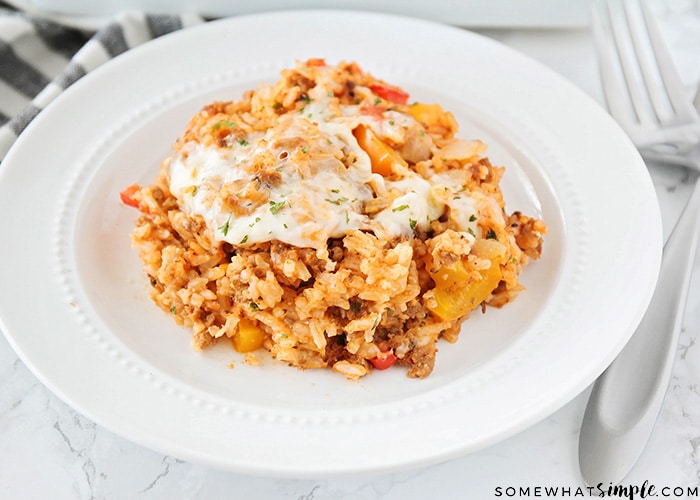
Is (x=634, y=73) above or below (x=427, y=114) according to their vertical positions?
below

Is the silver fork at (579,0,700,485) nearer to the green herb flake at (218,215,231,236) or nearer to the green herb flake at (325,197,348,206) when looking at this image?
the green herb flake at (325,197,348,206)

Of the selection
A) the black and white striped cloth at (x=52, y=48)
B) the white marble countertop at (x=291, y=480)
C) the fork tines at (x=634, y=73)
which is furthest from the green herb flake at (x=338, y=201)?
the black and white striped cloth at (x=52, y=48)

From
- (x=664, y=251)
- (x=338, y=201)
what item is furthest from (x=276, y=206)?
(x=664, y=251)

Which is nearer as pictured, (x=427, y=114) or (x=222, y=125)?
(x=222, y=125)

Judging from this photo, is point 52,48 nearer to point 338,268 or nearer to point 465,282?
A: point 338,268

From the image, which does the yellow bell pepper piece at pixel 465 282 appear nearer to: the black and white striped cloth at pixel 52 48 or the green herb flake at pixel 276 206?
the green herb flake at pixel 276 206

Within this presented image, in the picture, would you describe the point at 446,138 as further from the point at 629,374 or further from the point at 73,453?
the point at 73,453

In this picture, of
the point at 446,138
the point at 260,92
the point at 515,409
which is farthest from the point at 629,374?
the point at 260,92
